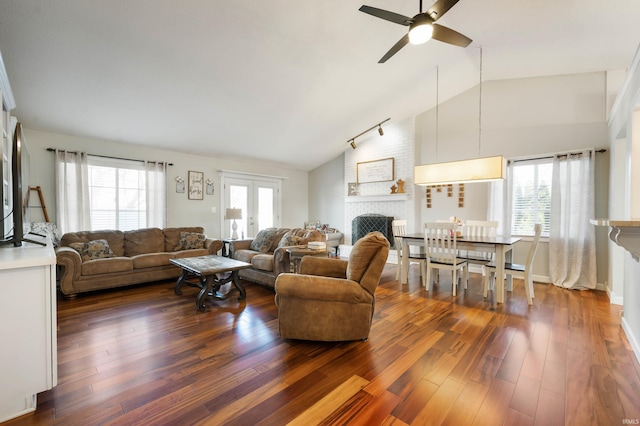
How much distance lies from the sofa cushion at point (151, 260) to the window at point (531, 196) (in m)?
5.80

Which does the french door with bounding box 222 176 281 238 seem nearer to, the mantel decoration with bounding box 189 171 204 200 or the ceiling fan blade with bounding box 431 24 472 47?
the mantel decoration with bounding box 189 171 204 200

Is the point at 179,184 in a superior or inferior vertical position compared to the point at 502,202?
superior

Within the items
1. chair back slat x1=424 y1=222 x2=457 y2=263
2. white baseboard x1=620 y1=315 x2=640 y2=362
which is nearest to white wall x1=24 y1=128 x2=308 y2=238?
chair back slat x1=424 y1=222 x2=457 y2=263

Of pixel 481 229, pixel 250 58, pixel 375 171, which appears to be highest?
pixel 250 58

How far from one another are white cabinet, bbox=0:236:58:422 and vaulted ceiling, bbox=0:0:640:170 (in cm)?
251

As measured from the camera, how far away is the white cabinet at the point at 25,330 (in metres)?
1.47

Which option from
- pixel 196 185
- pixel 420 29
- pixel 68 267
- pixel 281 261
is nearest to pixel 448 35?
pixel 420 29

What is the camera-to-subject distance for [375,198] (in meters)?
6.68

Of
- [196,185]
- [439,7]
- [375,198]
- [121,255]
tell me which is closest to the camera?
[439,7]

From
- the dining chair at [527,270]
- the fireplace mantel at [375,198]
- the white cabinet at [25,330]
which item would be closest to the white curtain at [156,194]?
the white cabinet at [25,330]

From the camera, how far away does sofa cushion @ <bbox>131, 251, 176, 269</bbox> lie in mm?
4148

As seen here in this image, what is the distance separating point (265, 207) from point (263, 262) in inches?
132

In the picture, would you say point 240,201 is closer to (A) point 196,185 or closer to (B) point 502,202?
(A) point 196,185

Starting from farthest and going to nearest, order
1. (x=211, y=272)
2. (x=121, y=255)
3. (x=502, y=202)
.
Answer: (x=502, y=202)
(x=121, y=255)
(x=211, y=272)
